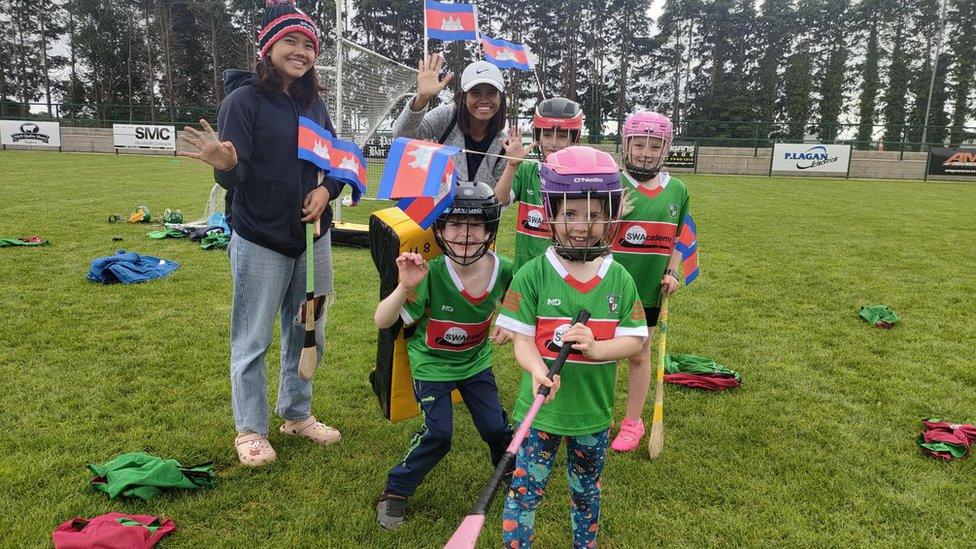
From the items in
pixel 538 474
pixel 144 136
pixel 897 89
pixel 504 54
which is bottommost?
pixel 538 474

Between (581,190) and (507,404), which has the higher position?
(581,190)

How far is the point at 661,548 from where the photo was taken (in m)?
2.82

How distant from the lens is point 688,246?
388cm

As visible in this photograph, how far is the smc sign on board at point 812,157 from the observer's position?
26.2 metres

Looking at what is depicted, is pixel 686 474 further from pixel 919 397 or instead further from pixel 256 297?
pixel 256 297

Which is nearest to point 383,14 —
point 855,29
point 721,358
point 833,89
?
point 833,89

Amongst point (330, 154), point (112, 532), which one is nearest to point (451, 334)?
point (330, 154)

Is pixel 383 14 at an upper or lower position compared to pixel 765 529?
upper

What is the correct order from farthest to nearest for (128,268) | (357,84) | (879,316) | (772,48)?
(772,48) < (357,84) < (128,268) < (879,316)

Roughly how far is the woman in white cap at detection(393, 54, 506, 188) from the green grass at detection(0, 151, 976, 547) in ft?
5.83

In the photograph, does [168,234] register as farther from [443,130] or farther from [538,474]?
[538,474]

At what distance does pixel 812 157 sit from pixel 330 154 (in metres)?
28.4

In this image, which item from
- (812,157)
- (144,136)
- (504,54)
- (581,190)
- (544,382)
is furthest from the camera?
(144,136)

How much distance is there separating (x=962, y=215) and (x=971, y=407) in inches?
525
